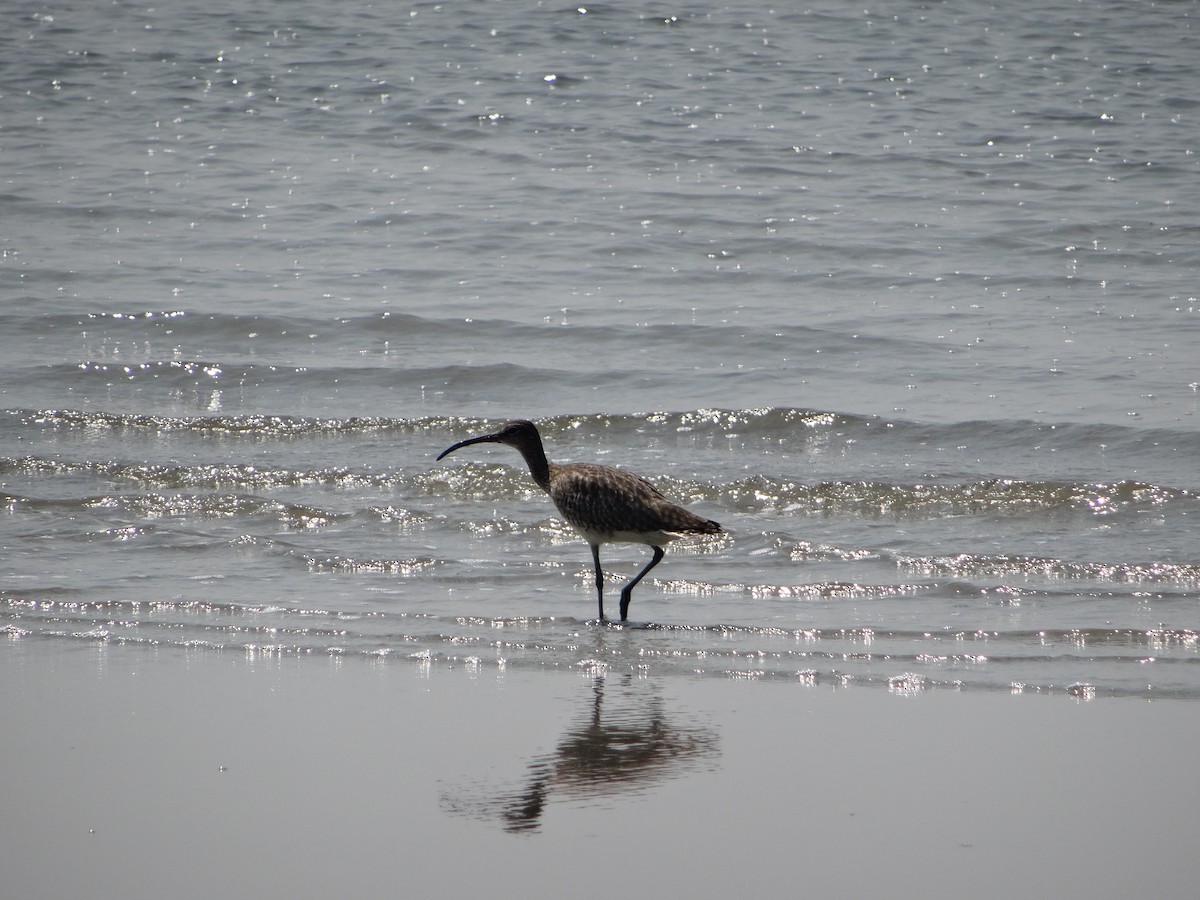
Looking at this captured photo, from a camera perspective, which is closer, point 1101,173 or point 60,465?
point 60,465

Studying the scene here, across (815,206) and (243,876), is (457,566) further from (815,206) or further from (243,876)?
(815,206)

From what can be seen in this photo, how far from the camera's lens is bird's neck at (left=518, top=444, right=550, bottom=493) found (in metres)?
8.45

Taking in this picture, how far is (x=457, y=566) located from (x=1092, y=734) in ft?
12.4

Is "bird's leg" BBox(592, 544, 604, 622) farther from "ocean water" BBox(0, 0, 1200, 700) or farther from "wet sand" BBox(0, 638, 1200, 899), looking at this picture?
"wet sand" BBox(0, 638, 1200, 899)

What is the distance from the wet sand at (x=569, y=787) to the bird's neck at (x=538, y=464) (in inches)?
87.7

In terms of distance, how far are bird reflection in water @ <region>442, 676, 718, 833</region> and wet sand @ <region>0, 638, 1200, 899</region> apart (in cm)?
1

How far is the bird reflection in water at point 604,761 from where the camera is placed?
15.7ft

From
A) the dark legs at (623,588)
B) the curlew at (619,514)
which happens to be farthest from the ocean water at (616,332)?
the curlew at (619,514)

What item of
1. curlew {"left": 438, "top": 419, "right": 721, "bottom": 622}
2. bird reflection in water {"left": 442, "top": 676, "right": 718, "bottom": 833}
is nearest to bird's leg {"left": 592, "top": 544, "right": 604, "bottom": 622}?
curlew {"left": 438, "top": 419, "right": 721, "bottom": 622}

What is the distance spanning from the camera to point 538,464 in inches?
336

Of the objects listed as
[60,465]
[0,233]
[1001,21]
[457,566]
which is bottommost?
[457,566]

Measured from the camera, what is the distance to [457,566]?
27.3 feet

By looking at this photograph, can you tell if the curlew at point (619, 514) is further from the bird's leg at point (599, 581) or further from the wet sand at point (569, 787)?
the wet sand at point (569, 787)

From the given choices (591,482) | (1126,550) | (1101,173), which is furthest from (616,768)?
(1101,173)
